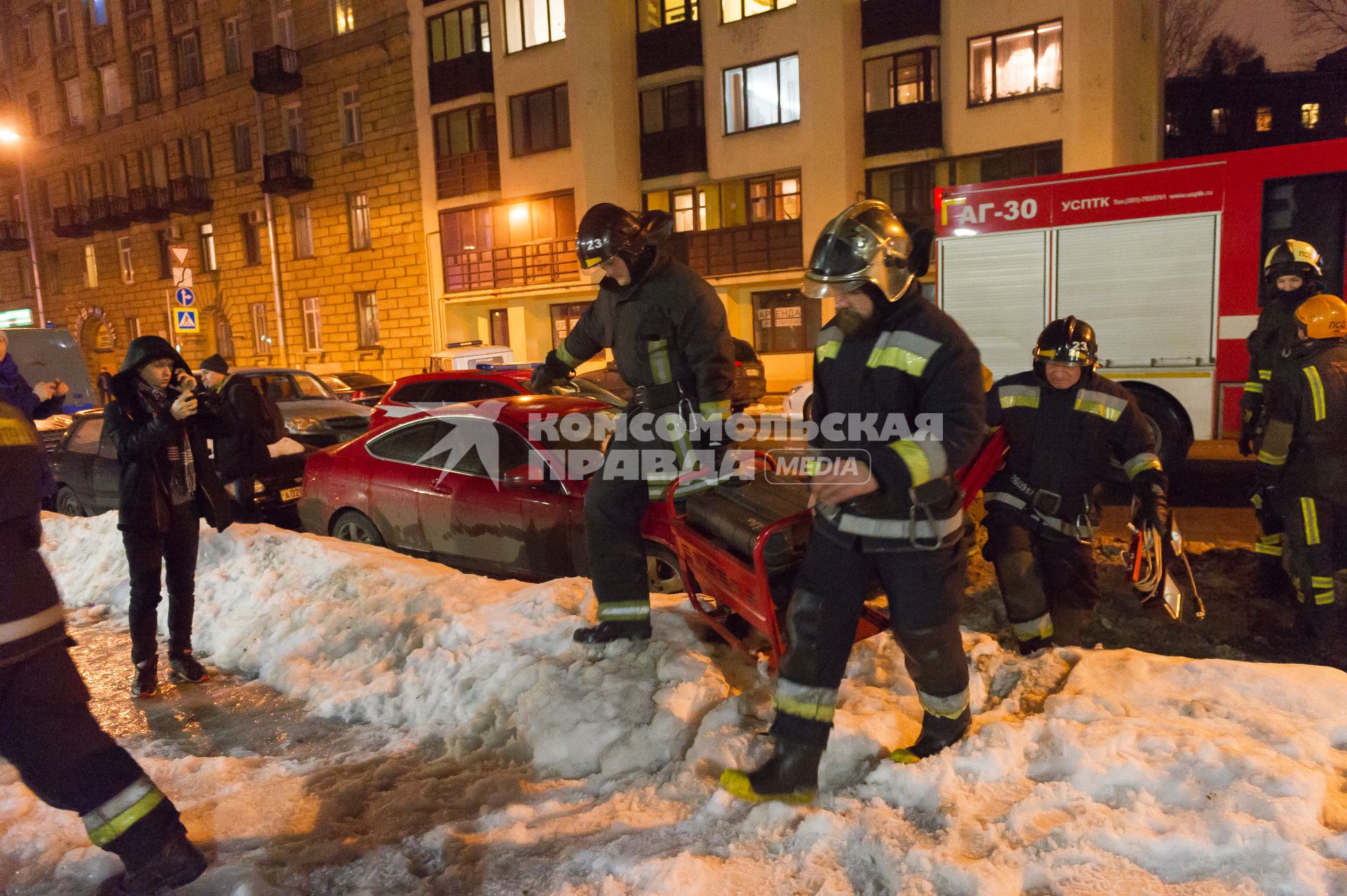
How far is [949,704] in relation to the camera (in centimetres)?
292

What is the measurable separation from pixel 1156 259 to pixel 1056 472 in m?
5.58

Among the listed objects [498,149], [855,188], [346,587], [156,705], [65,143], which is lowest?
[156,705]

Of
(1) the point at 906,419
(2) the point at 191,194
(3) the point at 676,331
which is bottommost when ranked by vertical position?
(1) the point at 906,419

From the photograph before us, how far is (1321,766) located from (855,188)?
20.8m

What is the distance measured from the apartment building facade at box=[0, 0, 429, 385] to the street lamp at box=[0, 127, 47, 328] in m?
1.38

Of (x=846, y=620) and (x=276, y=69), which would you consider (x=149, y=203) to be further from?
(x=846, y=620)

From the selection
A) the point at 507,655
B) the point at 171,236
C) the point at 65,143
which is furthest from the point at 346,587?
the point at 65,143

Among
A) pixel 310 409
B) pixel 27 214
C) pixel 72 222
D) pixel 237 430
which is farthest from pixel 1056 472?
pixel 72 222

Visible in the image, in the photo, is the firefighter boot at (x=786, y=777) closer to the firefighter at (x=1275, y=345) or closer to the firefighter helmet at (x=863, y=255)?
the firefighter helmet at (x=863, y=255)

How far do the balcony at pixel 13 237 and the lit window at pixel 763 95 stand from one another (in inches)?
1412

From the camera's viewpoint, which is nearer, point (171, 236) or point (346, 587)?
point (346, 587)

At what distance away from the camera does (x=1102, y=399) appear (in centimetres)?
404

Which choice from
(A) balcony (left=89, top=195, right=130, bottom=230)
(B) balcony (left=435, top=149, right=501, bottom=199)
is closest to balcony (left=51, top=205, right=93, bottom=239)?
(A) balcony (left=89, top=195, right=130, bottom=230)

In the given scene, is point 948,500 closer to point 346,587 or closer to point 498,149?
point 346,587
